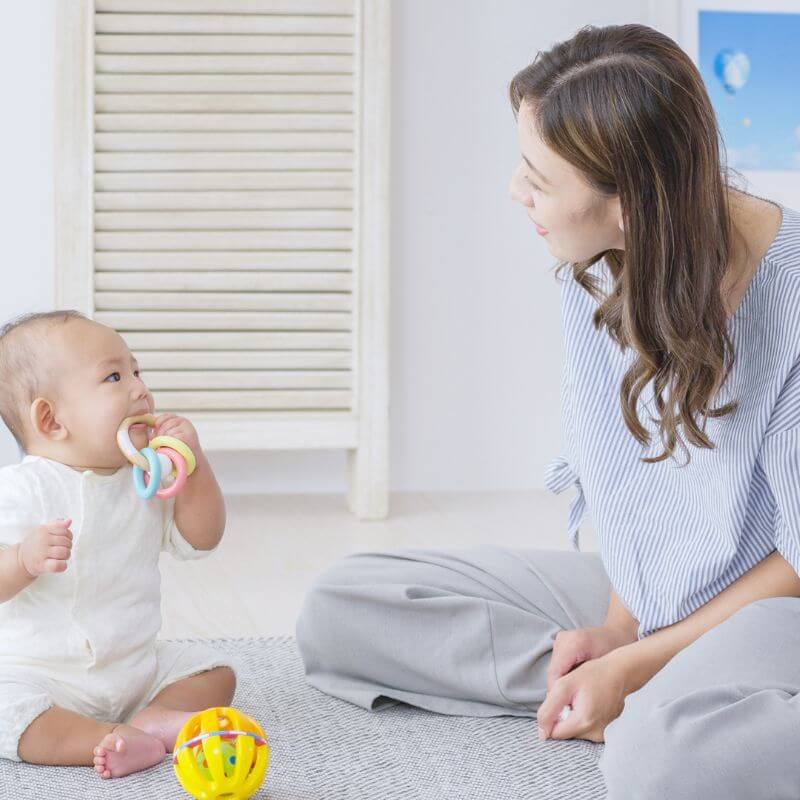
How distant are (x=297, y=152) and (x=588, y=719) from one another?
1.75m

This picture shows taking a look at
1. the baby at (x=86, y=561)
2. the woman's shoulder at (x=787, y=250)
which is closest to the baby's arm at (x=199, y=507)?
the baby at (x=86, y=561)

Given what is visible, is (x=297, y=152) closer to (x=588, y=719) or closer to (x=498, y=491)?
Answer: (x=498, y=491)

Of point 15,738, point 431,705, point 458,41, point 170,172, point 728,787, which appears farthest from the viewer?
point 458,41

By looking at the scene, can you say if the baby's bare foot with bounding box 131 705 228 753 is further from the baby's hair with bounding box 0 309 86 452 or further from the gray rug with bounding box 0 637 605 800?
the baby's hair with bounding box 0 309 86 452

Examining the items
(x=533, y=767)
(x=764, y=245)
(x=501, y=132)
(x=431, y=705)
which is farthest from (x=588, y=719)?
(x=501, y=132)

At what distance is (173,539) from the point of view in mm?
1365

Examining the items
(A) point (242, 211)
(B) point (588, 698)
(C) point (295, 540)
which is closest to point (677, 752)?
(B) point (588, 698)

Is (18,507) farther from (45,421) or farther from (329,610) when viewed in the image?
(329,610)

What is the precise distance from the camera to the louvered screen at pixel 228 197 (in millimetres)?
2670

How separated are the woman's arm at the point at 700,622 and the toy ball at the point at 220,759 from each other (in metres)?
0.38

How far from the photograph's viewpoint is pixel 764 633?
111 centimetres

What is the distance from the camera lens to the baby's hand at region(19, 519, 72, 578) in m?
1.17

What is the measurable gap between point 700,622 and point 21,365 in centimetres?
75

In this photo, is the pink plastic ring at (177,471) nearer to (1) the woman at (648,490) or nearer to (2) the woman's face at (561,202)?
(1) the woman at (648,490)
